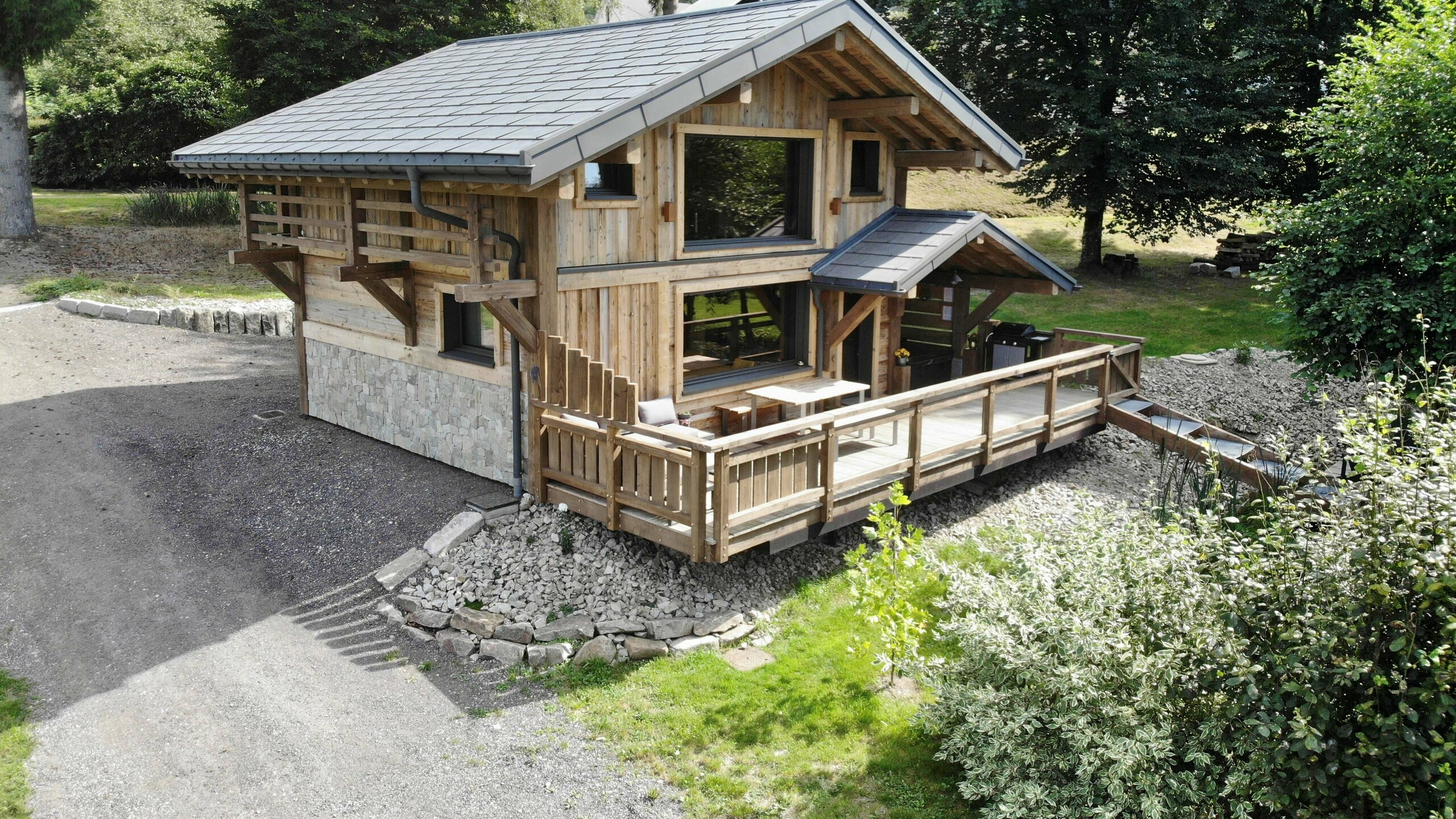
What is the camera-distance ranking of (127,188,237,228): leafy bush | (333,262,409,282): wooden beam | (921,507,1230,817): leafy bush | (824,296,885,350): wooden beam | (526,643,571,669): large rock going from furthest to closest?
(127,188,237,228): leafy bush < (824,296,885,350): wooden beam < (333,262,409,282): wooden beam < (526,643,571,669): large rock < (921,507,1230,817): leafy bush

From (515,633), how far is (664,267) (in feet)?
14.1

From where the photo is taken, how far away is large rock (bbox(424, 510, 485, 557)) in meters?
10.5

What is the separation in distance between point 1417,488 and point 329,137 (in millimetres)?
10230

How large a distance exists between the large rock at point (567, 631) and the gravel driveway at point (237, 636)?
1.86 feet

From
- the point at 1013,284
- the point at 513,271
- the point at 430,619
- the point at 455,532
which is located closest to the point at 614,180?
the point at 513,271

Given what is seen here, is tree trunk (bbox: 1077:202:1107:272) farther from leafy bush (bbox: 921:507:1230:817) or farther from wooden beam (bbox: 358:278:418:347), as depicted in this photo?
leafy bush (bbox: 921:507:1230:817)

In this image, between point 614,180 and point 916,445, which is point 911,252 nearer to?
point 916,445

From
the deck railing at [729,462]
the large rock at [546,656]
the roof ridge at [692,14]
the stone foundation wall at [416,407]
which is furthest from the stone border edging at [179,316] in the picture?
the large rock at [546,656]

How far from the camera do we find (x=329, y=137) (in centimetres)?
1152

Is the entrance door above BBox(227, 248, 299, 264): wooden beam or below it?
below

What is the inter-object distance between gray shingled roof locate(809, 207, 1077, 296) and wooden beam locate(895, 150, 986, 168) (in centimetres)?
63

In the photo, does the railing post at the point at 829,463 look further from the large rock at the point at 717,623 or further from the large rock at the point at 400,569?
the large rock at the point at 400,569

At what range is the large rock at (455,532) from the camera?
34.4ft

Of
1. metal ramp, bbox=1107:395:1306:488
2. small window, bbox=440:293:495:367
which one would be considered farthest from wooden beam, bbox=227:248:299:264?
metal ramp, bbox=1107:395:1306:488
